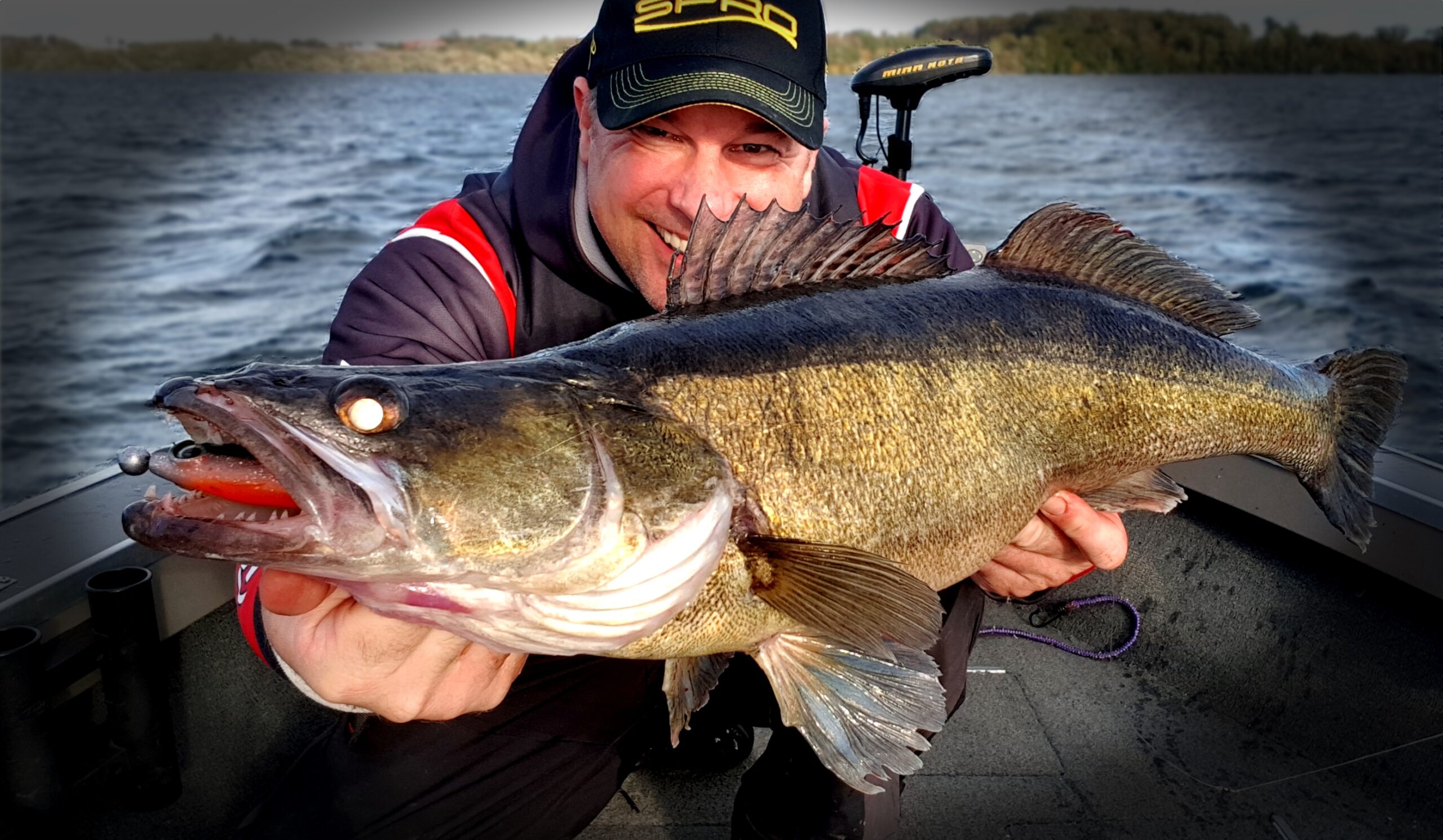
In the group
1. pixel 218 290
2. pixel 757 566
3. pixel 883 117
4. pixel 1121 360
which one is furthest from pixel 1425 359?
pixel 218 290

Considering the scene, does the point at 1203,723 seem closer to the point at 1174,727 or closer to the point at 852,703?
the point at 1174,727

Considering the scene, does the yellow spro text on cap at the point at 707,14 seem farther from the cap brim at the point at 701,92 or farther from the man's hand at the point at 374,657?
the man's hand at the point at 374,657

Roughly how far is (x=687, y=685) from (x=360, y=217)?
778 inches

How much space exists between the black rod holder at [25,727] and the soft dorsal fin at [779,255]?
5.37 feet

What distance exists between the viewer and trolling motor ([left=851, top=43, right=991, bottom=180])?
428 centimetres

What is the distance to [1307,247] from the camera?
1991cm

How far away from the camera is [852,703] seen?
202 cm

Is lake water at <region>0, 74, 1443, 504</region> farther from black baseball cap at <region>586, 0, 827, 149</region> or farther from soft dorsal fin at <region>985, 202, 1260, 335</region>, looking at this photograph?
black baseball cap at <region>586, 0, 827, 149</region>

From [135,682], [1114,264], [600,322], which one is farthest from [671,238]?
[135,682]

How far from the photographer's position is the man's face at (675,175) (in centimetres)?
271

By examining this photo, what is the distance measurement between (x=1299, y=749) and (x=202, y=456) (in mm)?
3606

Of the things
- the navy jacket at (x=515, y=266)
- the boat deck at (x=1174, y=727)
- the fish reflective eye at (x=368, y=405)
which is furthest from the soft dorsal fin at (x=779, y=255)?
the boat deck at (x=1174, y=727)

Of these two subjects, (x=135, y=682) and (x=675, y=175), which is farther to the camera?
(x=675, y=175)

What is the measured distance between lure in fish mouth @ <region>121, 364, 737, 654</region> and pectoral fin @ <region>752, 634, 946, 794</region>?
362mm
